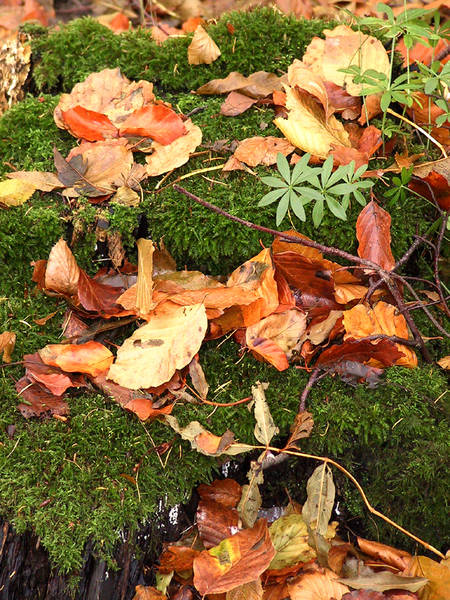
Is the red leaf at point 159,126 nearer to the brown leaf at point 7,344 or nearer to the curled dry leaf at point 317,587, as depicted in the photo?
the brown leaf at point 7,344

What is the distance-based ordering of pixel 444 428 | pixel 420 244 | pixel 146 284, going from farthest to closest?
pixel 420 244 < pixel 146 284 < pixel 444 428

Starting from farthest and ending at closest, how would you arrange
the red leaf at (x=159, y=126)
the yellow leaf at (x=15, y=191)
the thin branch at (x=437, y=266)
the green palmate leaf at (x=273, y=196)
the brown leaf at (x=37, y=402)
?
the red leaf at (x=159, y=126)
the yellow leaf at (x=15, y=191)
the thin branch at (x=437, y=266)
the green palmate leaf at (x=273, y=196)
the brown leaf at (x=37, y=402)

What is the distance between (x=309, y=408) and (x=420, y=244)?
2.80ft

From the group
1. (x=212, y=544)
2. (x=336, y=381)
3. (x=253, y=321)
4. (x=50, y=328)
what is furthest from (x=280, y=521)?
(x=50, y=328)

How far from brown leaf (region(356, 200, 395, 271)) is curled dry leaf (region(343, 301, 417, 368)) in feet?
0.60

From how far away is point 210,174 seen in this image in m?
2.40

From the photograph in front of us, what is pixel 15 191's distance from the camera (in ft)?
7.67

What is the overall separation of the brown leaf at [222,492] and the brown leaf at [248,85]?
1.62m

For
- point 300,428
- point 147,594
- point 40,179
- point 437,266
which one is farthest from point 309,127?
point 147,594

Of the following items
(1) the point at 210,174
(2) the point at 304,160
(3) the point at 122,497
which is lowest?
(3) the point at 122,497

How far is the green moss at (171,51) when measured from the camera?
276 cm

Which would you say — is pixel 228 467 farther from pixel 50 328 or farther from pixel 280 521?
pixel 50 328

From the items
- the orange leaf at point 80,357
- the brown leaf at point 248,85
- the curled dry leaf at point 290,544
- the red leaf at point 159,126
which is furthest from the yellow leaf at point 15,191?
the curled dry leaf at point 290,544

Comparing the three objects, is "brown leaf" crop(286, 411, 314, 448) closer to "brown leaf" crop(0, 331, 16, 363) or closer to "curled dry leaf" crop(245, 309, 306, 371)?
"curled dry leaf" crop(245, 309, 306, 371)
